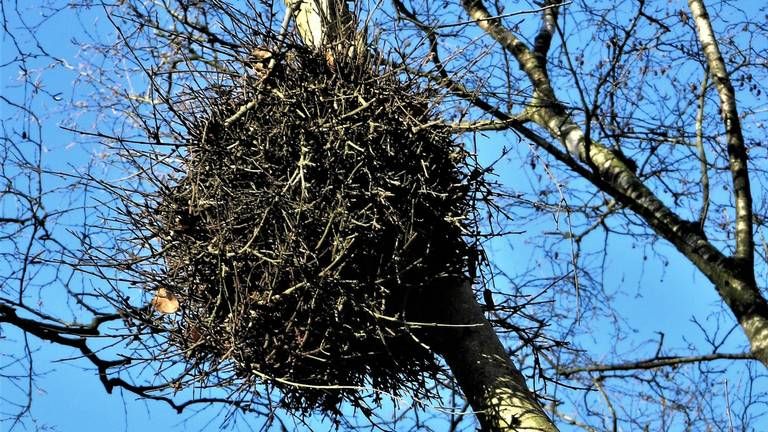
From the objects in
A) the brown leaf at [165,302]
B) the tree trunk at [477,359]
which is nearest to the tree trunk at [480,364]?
the tree trunk at [477,359]

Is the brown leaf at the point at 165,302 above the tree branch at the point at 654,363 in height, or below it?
below

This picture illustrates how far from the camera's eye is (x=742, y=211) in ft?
14.8

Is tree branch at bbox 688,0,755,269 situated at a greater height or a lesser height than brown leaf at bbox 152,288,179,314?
greater

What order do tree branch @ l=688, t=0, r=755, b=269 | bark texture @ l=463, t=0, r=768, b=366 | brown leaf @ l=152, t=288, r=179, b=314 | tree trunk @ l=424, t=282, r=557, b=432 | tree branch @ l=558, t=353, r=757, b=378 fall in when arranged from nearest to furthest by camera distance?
tree trunk @ l=424, t=282, r=557, b=432
brown leaf @ l=152, t=288, r=179, b=314
bark texture @ l=463, t=0, r=768, b=366
tree branch @ l=688, t=0, r=755, b=269
tree branch @ l=558, t=353, r=757, b=378

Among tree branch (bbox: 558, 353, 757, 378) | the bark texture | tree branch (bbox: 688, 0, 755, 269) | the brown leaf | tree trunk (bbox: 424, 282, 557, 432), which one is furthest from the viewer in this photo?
tree branch (bbox: 558, 353, 757, 378)

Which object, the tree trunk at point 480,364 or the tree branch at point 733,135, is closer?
the tree trunk at point 480,364

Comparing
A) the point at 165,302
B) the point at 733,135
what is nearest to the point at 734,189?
the point at 733,135

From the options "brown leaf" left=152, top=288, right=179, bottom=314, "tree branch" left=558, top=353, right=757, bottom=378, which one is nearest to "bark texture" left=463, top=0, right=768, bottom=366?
"tree branch" left=558, top=353, right=757, bottom=378

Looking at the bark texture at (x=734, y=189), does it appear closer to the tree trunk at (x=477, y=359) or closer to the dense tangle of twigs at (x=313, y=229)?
the dense tangle of twigs at (x=313, y=229)

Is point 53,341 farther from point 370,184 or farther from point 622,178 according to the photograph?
point 622,178

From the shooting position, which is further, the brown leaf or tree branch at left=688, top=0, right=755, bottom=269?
tree branch at left=688, top=0, right=755, bottom=269

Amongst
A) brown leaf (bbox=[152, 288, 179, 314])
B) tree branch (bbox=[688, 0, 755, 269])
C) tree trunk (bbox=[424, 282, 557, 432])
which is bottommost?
tree trunk (bbox=[424, 282, 557, 432])

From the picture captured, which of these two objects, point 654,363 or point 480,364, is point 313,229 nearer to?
point 480,364

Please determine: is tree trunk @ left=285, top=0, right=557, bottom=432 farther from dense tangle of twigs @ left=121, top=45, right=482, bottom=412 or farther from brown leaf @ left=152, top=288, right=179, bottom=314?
brown leaf @ left=152, top=288, right=179, bottom=314
